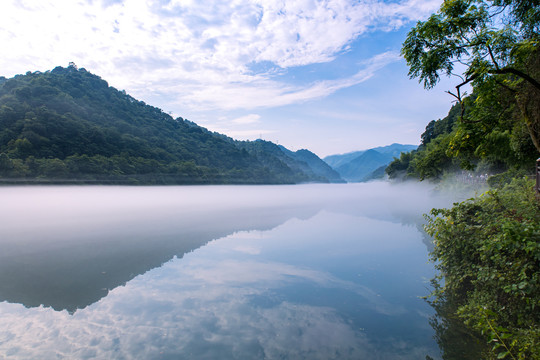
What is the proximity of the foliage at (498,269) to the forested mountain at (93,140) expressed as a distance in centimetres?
7570

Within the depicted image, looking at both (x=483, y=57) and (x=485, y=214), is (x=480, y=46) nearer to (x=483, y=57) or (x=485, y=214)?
(x=483, y=57)

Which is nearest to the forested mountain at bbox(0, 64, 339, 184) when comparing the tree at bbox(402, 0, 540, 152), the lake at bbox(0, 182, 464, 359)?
the lake at bbox(0, 182, 464, 359)

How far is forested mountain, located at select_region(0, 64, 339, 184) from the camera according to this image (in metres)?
65.9

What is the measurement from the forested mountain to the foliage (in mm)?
75699

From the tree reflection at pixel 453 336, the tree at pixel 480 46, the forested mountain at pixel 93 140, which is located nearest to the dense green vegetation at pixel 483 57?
the tree at pixel 480 46

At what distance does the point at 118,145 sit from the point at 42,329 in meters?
94.1

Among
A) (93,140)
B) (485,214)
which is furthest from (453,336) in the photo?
(93,140)

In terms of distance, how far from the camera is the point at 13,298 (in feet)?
24.1

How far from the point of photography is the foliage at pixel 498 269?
13.7 feet

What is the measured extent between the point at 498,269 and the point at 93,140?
9352 cm

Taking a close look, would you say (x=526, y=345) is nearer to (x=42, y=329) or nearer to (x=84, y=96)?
(x=42, y=329)

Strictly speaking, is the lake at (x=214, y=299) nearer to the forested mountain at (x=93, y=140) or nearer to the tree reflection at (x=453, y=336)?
the tree reflection at (x=453, y=336)

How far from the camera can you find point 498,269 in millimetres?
5523

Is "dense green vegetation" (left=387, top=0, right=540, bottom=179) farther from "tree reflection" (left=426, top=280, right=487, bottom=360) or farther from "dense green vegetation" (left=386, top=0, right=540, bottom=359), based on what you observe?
"tree reflection" (left=426, top=280, right=487, bottom=360)
